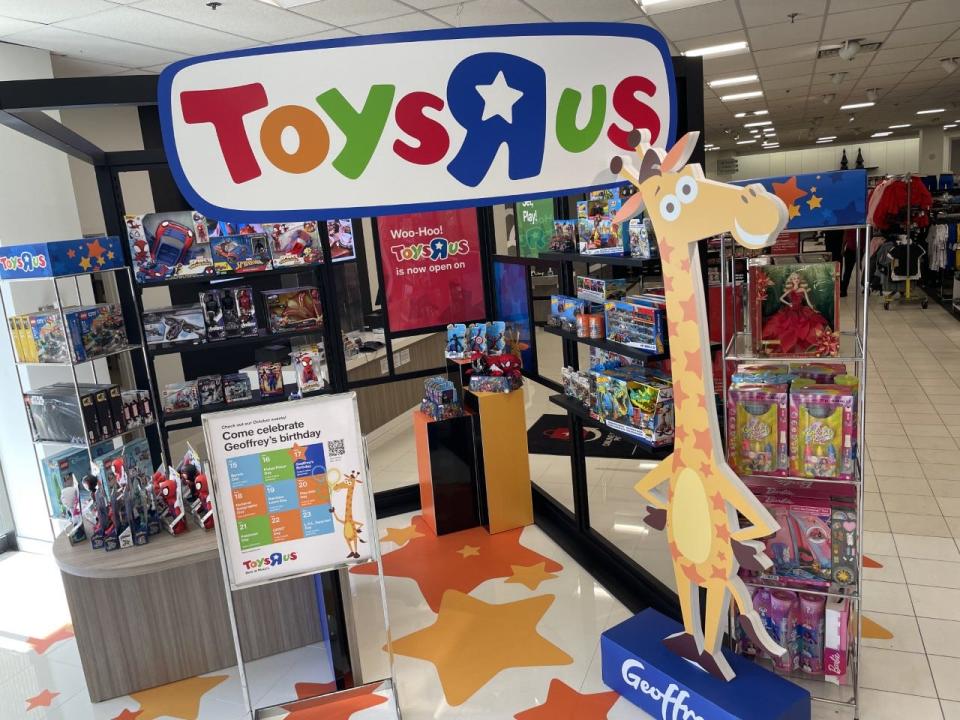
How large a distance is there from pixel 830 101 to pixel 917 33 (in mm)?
5887

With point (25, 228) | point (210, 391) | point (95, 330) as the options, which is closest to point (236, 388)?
point (210, 391)

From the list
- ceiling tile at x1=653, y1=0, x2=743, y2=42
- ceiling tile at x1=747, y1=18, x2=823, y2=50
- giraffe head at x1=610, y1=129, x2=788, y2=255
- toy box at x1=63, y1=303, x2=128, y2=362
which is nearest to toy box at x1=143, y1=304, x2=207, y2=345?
toy box at x1=63, y1=303, x2=128, y2=362

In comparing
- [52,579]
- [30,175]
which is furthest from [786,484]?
[30,175]

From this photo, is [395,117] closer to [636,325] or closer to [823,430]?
[636,325]

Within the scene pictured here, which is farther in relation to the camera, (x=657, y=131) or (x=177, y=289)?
(x=177, y=289)

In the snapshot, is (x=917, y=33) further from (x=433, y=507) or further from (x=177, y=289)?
(x=177, y=289)

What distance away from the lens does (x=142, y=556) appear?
10.2 feet

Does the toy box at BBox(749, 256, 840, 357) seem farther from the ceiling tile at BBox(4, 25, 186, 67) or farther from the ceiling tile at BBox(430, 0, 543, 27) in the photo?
the ceiling tile at BBox(4, 25, 186, 67)

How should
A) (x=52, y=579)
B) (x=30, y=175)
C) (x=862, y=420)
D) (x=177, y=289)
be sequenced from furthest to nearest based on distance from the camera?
(x=177, y=289), (x=30, y=175), (x=52, y=579), (x=862, y=420)

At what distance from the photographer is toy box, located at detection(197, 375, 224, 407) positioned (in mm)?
4395

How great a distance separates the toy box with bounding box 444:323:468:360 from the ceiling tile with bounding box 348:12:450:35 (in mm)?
2652

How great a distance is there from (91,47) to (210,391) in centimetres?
338

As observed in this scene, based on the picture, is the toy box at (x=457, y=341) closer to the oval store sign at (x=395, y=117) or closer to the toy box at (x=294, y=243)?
the toy box at (x=294, y=243)

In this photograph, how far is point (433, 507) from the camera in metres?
4.89
